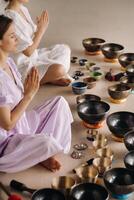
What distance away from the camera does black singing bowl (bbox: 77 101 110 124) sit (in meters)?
2.98

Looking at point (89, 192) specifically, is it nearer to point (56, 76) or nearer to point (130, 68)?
point (56, 76)

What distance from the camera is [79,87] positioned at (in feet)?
11.5

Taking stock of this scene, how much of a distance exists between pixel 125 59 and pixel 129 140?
4.36 ft

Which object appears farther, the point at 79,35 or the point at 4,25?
the point at 79,35

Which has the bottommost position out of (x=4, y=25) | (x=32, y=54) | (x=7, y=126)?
(x=32, y=54)

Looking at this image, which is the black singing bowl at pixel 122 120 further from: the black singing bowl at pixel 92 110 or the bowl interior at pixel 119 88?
the bowl interior at pixel 119 88

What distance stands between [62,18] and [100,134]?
8.22ft

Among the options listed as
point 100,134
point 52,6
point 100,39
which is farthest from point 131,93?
point 52,6

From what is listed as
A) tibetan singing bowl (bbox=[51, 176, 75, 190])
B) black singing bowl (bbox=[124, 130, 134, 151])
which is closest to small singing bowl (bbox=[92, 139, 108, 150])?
black singing bowl (bbox=[124, 130, 134, 151])

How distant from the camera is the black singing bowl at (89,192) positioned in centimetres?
234

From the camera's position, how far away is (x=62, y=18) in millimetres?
5168

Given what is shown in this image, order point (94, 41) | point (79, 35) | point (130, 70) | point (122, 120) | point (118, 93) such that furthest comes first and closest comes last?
point (79, 35) → point (94, 41) → point (130, 70) → point (118, 93) → point (122, 120)

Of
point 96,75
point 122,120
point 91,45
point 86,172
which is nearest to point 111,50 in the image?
point 91,45

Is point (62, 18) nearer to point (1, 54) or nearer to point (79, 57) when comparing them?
point (79, 57)
